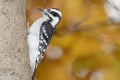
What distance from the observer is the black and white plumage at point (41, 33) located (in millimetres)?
2286

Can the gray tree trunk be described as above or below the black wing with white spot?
above

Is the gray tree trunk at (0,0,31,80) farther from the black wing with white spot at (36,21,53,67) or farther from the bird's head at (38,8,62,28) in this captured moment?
the bird's head at (38,8,62,28)

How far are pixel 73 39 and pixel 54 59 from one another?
0.79 ft

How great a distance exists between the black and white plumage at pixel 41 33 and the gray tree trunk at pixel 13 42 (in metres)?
0.45

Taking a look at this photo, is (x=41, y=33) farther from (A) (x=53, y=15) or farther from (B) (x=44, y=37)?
(A) (x=53, y=15)

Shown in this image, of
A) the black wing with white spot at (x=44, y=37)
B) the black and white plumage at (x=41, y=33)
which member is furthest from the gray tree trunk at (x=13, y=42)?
the black wing with white spot at (x=44, y=37)

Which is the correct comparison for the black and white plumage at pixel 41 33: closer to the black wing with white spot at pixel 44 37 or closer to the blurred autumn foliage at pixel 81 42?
the black wing with white spot at pixel 44 37

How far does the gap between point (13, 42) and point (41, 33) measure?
0.75 m

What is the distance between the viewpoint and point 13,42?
170 cm

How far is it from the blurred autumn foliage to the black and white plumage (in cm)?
12

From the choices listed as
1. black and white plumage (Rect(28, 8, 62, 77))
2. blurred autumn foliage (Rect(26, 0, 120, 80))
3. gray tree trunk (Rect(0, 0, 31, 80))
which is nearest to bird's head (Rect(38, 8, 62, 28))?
black and white plumage (Rect(28, 8, 62, 77))

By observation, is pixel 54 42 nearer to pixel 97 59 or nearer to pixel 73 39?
pixel 73 39

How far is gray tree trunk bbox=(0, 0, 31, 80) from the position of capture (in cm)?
167

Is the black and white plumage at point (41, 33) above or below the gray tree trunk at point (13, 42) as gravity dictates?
below
